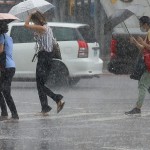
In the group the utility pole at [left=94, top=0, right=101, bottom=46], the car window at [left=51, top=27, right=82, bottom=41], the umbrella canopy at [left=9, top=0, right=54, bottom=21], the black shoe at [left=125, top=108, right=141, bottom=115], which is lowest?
the utility pole at [left=94, top=0, right=101, bottom=46]

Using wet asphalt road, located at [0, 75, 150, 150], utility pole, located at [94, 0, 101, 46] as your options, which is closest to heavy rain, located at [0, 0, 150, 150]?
wet asphalt road, located at [0, 75, 150, 150]

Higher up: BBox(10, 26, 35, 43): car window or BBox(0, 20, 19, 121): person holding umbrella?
BBox(0, 20, 19, 121): person holding umbrella

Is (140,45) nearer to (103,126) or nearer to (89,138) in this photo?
(103,126)

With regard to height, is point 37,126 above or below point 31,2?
below

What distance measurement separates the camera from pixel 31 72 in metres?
21.5

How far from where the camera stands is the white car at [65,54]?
21.3 m

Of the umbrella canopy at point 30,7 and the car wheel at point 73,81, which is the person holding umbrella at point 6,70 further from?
the car wheel at point 73,81

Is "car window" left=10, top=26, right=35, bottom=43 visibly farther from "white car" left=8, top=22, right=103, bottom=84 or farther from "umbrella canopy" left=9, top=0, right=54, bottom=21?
"umbrella canopy" left=9, top=0, right=54, bottom=21

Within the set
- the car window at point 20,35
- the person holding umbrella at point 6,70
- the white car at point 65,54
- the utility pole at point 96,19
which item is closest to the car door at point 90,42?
the white car at point 65,54

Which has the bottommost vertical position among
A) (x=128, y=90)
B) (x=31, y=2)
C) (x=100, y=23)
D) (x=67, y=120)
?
(x=100, y=23)

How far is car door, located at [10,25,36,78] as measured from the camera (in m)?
21.4

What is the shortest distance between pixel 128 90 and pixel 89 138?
384 inches

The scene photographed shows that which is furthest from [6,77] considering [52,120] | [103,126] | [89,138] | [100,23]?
[100,23]

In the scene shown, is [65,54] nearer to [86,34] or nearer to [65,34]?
[65,34]
